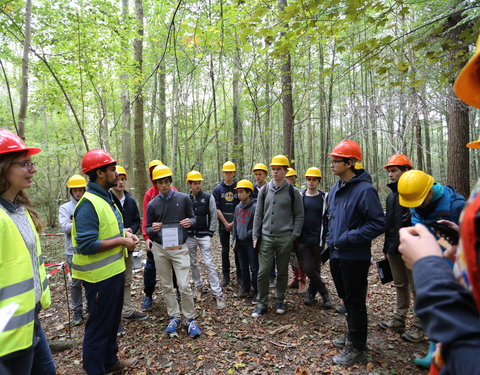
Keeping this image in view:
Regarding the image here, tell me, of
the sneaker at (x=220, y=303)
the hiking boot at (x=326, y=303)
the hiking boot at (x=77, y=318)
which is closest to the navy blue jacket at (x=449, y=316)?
the hiking boot at (x=326, y=303)

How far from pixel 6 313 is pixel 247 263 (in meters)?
3.88

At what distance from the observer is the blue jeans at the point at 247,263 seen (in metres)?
4.79

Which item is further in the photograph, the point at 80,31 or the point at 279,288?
the point at 80,31

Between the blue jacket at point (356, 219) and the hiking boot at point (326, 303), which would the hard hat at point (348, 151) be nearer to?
the blue jacket at point (356, 219)

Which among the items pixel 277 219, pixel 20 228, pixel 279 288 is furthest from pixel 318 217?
pixel 20 228

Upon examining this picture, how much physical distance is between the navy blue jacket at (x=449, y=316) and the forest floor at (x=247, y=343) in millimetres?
2705

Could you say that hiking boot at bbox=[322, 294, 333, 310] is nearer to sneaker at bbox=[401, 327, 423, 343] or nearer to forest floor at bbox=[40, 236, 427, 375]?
forest floor at bbox=[40, 236, 427, 375]

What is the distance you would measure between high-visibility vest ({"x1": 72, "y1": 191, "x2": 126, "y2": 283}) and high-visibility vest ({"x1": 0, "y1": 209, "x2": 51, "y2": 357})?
981mm

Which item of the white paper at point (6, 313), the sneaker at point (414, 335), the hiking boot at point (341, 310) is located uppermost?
the white paper at point (6, 313)

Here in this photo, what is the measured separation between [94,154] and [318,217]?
136 inches

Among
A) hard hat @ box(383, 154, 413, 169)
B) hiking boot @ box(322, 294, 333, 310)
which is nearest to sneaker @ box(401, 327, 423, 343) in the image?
hiking boot @ box(322, 294, 333, 310)

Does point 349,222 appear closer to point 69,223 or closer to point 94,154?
point 94,154

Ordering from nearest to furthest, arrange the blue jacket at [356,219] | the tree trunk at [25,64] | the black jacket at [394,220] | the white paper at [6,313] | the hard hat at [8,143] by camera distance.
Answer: the white paper at [6,313] → the hard hat at [8,143] → the blue jacket at [356,219] → the black jacket at [394,220] → the tree trunk at [25,64]

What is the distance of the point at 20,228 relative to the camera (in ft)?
5.78
